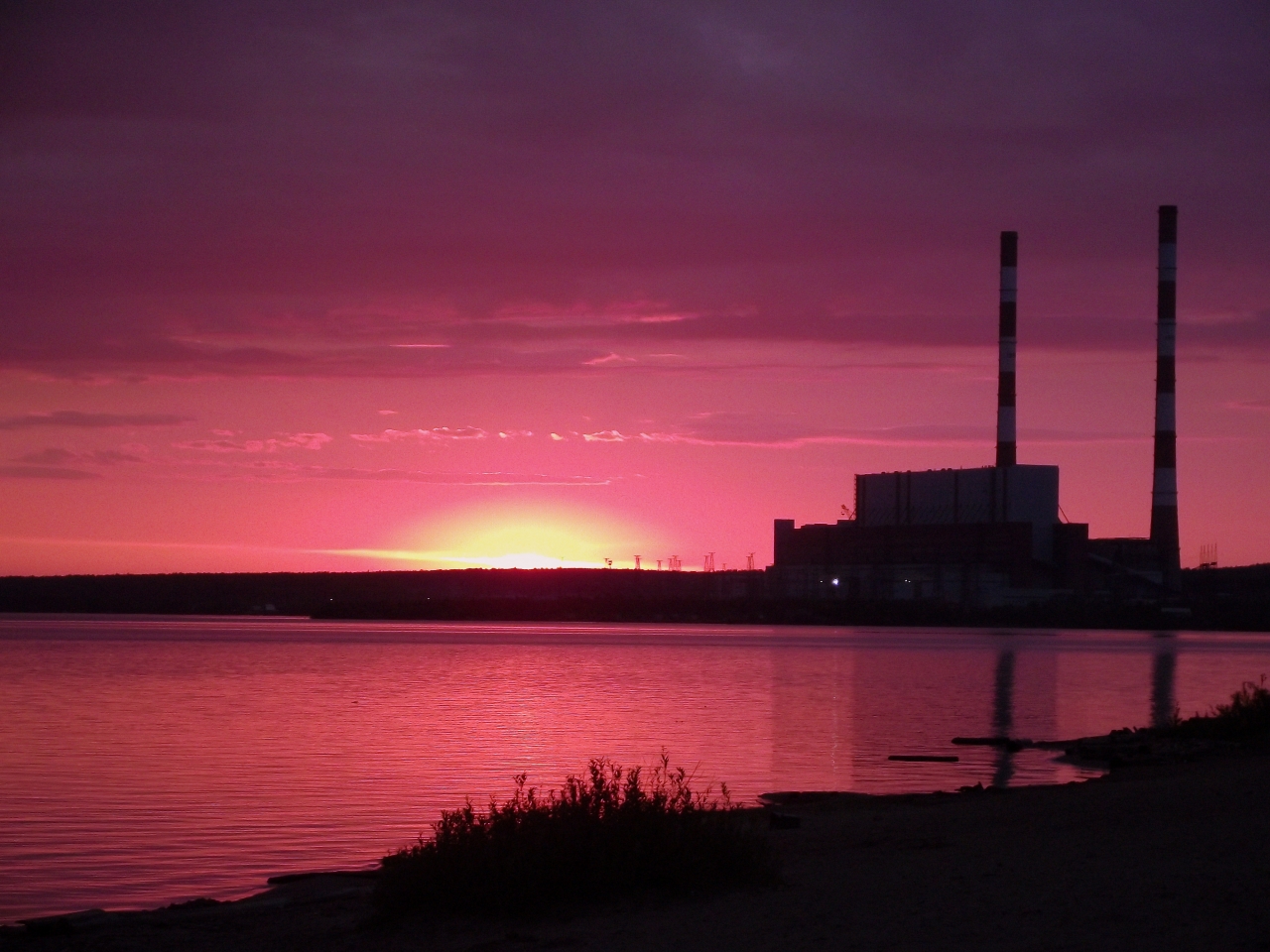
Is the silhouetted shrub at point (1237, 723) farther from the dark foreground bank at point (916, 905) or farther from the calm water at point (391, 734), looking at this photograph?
the dark foreground bank at point (916, 905)

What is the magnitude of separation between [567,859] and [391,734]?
19852 mm

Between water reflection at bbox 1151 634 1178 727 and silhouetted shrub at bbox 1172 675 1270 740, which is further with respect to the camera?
water reflection at bbox 1151 634 1178 727

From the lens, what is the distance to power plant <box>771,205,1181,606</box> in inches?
3708

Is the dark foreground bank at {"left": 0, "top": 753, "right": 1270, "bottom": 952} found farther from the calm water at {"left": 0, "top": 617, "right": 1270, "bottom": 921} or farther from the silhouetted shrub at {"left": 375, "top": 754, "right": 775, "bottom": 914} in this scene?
the calm water at {"left": 0, "top": 617, "right": 1270, "bottom": 921}

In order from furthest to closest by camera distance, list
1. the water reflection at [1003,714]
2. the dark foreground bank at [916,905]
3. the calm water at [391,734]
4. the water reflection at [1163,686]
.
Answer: the water reflection at [1163,686] → the water reflection at [1003,714] → the calm water at [391,734] → the dark foreground bank at [916,905]

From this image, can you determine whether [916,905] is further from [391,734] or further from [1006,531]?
[1006,531]

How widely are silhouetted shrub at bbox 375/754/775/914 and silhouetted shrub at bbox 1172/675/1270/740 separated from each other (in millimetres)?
16693

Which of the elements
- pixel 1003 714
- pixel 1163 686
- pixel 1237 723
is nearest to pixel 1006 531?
pixel 1163 686

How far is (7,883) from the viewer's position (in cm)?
1439

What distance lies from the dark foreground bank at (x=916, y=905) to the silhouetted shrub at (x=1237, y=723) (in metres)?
11.4

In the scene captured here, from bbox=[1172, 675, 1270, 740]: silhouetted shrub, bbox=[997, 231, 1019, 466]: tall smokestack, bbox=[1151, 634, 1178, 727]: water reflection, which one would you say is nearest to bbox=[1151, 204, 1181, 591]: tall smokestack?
bbox=[997, 231, 1019, 466]: tall smokestack

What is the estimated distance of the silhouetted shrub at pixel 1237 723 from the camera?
2528 centimetres

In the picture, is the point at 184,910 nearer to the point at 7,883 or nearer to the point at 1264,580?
the point at 7,883

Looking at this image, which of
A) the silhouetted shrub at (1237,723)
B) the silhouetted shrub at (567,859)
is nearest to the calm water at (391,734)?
the silhouetted shrub at (1237,723)
